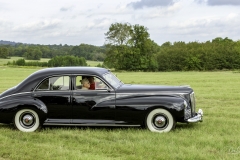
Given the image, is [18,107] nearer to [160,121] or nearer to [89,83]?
[89,83]

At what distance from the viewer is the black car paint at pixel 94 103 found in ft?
26.6

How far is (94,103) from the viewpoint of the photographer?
822 centimetres

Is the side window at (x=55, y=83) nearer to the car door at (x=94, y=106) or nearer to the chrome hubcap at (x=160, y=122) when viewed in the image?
the car door at (x=94, y=106)

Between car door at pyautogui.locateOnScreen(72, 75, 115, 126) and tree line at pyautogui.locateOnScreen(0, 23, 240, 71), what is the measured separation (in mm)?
66805

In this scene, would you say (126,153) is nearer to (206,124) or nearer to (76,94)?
(76,94)

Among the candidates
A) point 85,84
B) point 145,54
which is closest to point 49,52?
point 145,54

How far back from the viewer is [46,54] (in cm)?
9344

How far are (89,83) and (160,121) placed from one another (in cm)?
195

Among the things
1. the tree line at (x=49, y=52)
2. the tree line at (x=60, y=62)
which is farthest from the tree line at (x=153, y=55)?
the tree line at (x=49, y=52)

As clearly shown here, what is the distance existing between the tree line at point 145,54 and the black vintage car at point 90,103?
66.6 meters

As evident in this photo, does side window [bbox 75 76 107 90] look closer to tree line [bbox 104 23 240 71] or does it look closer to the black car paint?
the black car paint

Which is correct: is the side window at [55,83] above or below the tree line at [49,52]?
below

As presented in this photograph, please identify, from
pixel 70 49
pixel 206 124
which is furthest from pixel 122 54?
pixel 206 124

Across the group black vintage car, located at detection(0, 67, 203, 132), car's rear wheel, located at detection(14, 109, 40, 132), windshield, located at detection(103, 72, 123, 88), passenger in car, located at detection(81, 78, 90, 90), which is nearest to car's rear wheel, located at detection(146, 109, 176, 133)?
black vintage car, located at detection(0, 67, 203, 132)
